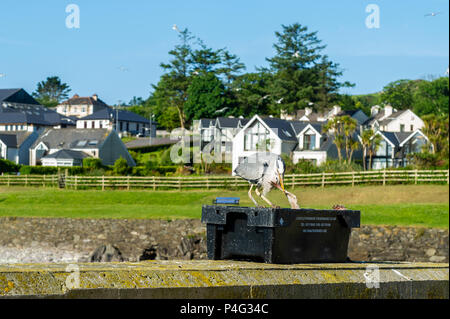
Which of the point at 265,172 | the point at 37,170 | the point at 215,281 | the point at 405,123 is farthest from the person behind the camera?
the point at 405,123

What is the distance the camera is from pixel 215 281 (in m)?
7.84

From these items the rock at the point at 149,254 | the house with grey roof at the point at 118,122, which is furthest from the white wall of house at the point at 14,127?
the rock at the point at 149,254

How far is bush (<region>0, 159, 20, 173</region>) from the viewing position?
15469 mm

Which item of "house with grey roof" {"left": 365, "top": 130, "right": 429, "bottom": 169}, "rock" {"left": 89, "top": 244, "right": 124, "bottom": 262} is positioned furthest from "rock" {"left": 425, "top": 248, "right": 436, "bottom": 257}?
"house with grey roof" {"left": 365, "top": 130, "right": 429, "bottom": 169}

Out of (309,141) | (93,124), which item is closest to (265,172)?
(93,124)

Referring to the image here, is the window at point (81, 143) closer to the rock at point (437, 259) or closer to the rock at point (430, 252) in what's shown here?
the rock at point (437, 259)

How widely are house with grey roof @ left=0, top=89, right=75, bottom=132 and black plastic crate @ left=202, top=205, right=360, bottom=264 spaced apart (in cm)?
535

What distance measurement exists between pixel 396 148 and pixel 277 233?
58.5 meters

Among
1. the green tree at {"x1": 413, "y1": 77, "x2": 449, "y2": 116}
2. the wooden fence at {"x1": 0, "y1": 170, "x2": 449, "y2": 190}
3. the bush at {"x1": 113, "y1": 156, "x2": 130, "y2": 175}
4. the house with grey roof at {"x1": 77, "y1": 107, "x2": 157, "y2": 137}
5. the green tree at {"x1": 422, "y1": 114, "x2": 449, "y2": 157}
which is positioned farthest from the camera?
the green tree at {"x1": 413, "y1": 77, "x2": 449, "y2": 116}

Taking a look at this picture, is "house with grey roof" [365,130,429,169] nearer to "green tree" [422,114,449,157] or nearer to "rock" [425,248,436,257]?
"green tree" [422,114,449,157]

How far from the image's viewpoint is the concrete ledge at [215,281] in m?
6.65

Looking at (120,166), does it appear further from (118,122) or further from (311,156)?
(311,156)

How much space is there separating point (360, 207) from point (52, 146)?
21307 millimetres
